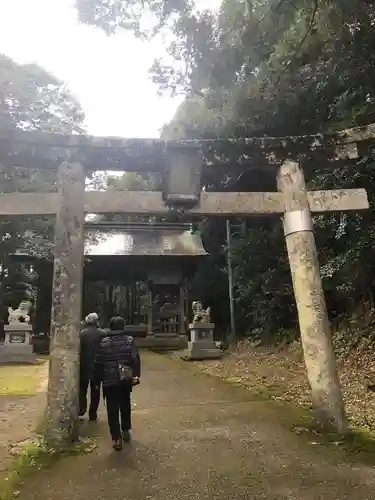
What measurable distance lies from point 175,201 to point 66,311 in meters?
2.08

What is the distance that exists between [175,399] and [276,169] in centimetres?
465

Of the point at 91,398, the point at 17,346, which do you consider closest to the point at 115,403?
the point at 91,398

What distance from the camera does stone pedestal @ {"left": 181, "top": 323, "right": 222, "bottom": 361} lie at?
15.9 meters

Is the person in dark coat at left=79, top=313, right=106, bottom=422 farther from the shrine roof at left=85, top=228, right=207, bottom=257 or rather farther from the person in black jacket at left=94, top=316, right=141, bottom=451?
the shrine roof at left=85, top=228, right=207, bottom=257

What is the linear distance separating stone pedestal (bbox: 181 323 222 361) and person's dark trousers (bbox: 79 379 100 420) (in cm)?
921

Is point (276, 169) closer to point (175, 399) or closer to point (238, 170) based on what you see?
point (238, 170)

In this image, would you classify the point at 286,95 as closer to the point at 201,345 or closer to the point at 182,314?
the point at 201,345

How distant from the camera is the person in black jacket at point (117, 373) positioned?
5.23 meters

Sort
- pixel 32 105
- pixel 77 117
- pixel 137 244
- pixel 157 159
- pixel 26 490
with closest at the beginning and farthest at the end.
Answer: pixel 26 490 < pixel 157 159 < pixel 32 105 < pixel 77 117 < pixel 137 244

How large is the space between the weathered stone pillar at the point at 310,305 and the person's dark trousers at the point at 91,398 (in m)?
3.02

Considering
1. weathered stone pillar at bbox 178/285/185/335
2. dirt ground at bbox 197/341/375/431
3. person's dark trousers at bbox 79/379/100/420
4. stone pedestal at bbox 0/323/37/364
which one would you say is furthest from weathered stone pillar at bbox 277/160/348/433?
weathered stone pillar at bbox 178/285/185/335

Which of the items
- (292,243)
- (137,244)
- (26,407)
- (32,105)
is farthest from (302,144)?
(137,244)

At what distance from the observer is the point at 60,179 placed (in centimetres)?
612

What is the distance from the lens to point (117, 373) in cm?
523
